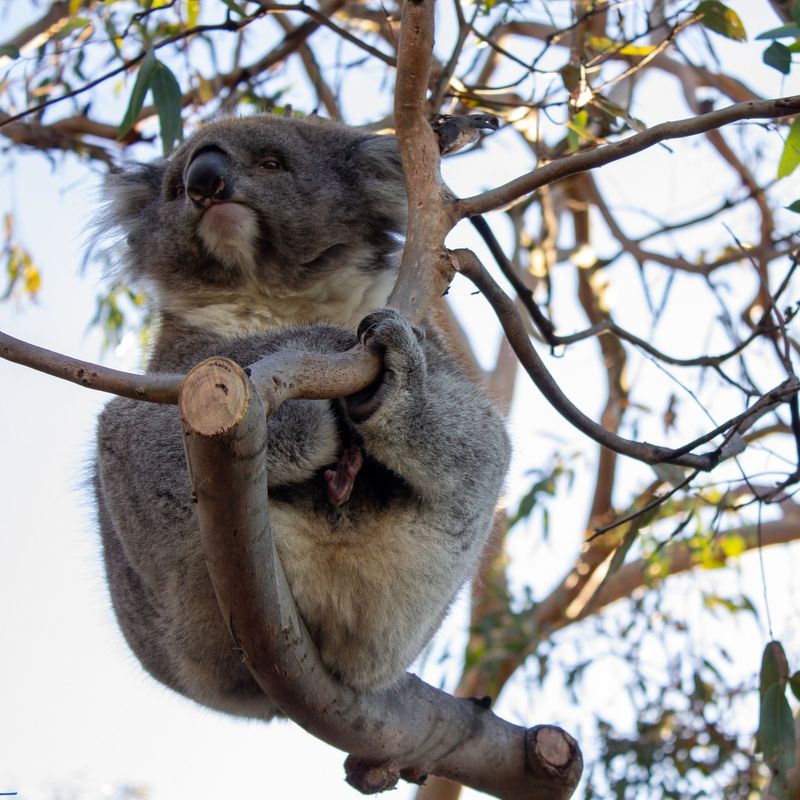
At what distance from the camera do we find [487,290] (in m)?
2.42

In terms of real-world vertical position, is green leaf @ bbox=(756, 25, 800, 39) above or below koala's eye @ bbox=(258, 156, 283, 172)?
above

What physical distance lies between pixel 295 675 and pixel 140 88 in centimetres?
191

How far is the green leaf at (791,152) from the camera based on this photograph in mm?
2652

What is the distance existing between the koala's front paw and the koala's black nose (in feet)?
3.23

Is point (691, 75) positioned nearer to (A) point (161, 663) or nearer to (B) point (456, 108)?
(B) point (456, 108)

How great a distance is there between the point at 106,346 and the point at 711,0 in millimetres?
3379

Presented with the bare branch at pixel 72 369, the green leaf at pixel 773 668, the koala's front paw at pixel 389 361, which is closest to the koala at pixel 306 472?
the koala's front paw at pixel 389 361

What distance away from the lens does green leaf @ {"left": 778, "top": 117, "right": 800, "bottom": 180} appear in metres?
2.65

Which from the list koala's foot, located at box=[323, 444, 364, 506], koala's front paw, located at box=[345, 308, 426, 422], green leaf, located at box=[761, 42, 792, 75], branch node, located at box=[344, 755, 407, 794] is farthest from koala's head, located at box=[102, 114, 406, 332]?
Result: branch node, located at box=[344, 755, 407, 794]

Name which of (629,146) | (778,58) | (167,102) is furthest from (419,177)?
(167,102)

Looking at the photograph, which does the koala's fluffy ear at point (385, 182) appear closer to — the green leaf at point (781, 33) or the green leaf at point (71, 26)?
the green leaf at point (781, 33)

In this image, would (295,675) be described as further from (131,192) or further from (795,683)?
(131,192)

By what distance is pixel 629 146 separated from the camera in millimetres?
2197

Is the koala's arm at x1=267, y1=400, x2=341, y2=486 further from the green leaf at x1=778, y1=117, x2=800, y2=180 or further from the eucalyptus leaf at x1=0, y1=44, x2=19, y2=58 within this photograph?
the eucalyptus leaf at x1=0, y1=44, x2=19, y2=58
